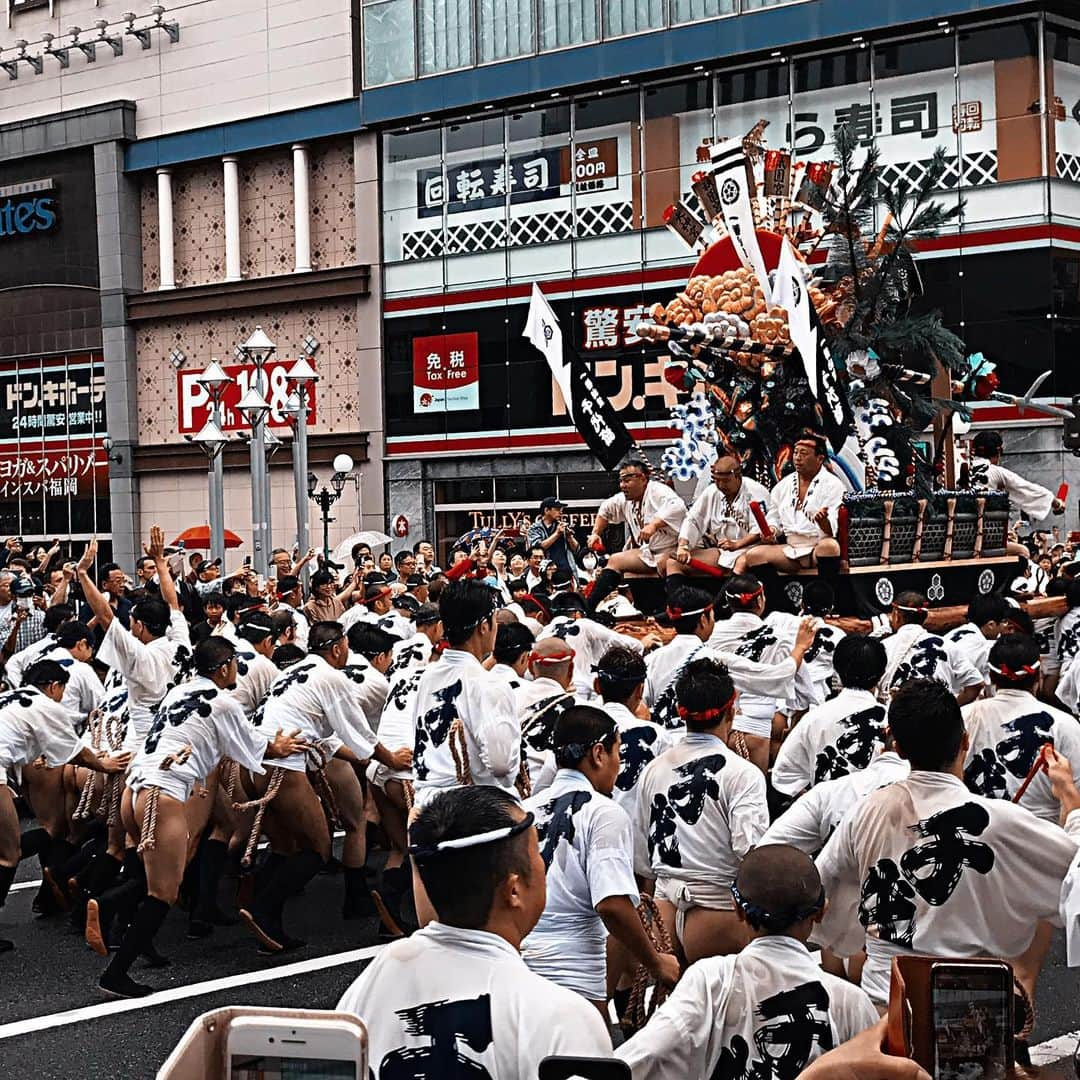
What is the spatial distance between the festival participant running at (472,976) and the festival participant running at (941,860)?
1.53m

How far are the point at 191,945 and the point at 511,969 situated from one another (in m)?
6.22

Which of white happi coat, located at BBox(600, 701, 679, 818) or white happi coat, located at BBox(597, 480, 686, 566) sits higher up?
white happi coat, located at BBox(597, 480, 686, 566)

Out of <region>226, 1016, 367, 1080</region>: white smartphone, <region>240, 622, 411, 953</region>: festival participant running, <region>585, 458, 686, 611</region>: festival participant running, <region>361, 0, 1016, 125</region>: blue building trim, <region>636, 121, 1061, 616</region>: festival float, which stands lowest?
<region>240, 622, 411, 953</region>: festival participant running

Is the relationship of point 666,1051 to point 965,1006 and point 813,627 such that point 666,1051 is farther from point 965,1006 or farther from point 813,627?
point 813,627

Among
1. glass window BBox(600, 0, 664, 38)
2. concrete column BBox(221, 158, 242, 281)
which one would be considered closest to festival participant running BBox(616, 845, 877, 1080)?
glass window BBox(600, 0, 664, 38)

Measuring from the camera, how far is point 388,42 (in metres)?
30.4

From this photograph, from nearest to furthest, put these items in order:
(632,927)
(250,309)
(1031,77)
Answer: (632,927) → (1031,77) → (250,309)

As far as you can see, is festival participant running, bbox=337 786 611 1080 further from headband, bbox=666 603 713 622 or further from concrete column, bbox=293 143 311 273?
concrete column, bbox=293 143 311 273

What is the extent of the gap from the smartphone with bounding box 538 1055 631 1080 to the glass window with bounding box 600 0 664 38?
26330mm

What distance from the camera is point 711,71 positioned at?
2639 centimetres

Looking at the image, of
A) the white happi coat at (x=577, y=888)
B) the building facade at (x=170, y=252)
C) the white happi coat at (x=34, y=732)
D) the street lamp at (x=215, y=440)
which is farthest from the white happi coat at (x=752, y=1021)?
the building facade at (x=170, y=252)

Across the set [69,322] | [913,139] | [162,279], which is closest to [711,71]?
[913,139]

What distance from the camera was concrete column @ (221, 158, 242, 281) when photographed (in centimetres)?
3256

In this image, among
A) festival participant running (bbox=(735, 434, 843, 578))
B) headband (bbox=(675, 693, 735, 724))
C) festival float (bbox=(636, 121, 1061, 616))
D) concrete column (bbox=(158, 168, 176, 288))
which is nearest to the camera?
headband (bbox=(675, 693, 735, 724))
